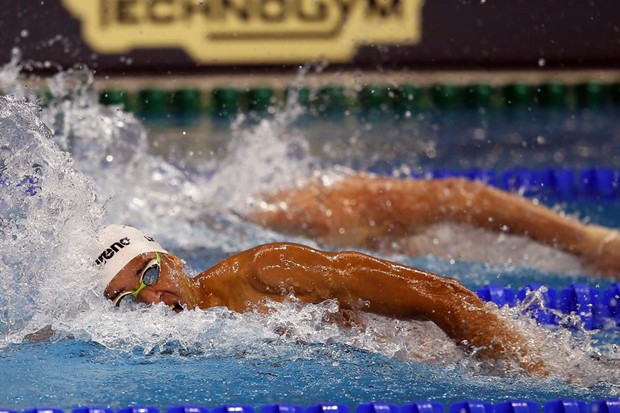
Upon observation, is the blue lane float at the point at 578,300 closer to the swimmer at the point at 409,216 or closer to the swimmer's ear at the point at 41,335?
the swimmer at the point at 409,216

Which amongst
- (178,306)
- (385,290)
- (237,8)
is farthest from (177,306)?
(237,8)

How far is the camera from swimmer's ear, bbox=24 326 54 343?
2922 millimetres

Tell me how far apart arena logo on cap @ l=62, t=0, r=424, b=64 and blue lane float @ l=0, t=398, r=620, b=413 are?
3634 millimetres

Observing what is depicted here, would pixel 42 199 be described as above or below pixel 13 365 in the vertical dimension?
above

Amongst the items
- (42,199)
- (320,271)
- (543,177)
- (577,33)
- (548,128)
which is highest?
(577,33)

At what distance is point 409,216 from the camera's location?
159 inches

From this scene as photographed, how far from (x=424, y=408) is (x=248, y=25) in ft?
12.3

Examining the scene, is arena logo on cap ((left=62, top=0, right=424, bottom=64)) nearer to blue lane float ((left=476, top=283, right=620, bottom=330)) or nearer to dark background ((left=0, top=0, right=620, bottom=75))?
dark background ((left=0, top=0, right=620, bottom=75))

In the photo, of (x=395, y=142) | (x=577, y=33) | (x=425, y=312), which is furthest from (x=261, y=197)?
(x=577, y=33)

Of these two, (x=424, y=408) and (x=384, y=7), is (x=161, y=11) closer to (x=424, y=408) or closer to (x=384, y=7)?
(x=384, y=7)

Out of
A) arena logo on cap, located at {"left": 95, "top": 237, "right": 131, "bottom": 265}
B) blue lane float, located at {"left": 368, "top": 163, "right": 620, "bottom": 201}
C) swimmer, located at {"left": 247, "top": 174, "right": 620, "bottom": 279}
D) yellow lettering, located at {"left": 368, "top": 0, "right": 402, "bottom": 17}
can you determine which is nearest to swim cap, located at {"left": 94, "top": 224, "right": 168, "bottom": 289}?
arena logo on cap, located at {"left": 95, "top": 237, "right": 131, "bottom": 265}

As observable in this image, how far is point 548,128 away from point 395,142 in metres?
0.85

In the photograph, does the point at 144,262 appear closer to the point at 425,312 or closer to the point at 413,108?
the point at 425,312

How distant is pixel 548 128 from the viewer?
5.77 m
